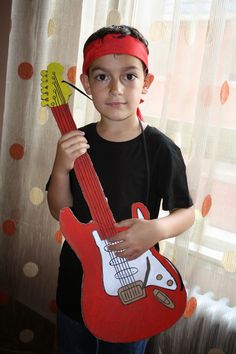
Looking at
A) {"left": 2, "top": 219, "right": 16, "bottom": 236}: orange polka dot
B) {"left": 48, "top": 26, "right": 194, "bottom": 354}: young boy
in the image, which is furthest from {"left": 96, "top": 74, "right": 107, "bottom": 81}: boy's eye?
{"left": 2, "top": 219, "right": 16, "bottom": 236}: orange polka dot

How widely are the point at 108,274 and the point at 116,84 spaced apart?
15.0 inches

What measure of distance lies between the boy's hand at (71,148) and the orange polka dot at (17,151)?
612 millimetres

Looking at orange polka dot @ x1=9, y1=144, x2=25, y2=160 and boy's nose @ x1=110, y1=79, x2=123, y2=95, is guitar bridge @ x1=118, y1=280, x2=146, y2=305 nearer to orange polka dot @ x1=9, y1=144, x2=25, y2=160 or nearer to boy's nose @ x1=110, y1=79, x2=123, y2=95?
boy's nose @ x1=110, y1=79, x2=123, y2=95

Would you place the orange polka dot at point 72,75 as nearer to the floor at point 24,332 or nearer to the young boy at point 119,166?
the young boy at point 119,166

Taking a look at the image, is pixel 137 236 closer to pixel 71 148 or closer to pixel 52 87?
pixel 71 148

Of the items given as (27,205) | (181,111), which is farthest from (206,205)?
(27,205)

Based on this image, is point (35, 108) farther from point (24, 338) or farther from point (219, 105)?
point (24, 338)

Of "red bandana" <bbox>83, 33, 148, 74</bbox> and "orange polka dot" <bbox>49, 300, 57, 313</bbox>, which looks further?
"orange polka dot" <bbox>49, 300, 57, 313</bbox>

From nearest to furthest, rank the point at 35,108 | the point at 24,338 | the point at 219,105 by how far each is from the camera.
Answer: the point at 219,105 < the point at 35,108 < the point at 24,338

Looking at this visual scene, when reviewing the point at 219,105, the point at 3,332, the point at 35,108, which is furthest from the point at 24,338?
the point at 219,105

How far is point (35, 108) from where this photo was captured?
1.33 meters

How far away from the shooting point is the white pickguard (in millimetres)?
793

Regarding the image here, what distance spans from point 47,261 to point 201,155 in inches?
27.3

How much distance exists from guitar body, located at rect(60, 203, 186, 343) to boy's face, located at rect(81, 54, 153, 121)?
7.8 inches
